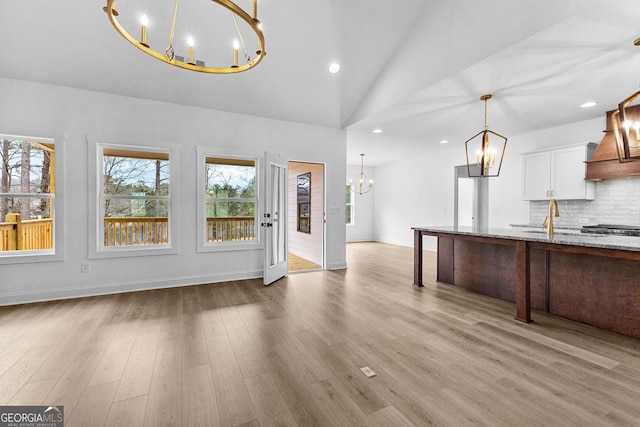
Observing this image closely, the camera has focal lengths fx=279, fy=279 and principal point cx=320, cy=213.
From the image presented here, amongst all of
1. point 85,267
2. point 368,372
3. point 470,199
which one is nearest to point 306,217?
point 85,267

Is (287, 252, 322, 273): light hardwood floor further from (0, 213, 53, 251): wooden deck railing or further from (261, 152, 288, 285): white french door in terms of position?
(0, 213, 53, 251): wooden deck railing

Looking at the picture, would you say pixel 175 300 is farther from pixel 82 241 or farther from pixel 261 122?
pixel 261 122

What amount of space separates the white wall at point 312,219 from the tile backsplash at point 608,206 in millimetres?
4462

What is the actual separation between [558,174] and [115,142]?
23.4 feet

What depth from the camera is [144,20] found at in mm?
1904

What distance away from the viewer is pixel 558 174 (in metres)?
4.94

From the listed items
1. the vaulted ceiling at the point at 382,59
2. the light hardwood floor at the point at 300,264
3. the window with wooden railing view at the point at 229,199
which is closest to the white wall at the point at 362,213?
the light hardwood floor at the point at 300,264

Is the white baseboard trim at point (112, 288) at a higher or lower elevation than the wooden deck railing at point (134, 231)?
lower

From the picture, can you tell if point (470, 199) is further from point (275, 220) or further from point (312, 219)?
point (275, 220)

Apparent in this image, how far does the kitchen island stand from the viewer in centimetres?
256

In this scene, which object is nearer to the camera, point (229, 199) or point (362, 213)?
point (229, 199)

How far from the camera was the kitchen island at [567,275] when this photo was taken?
2557mm

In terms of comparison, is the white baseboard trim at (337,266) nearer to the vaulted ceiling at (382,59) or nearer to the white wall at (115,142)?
the white wall at (115,142)

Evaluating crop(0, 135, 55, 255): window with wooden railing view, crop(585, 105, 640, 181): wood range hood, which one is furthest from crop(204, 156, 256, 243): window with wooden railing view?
crop(585, 105, 640, 181): wood range hood
